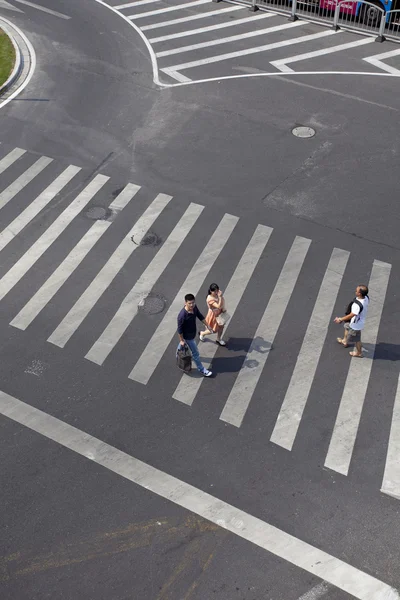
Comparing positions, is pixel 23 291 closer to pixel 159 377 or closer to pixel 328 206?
pixel 159 377

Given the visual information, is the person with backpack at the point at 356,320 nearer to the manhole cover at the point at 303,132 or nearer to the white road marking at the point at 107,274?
the white road marking at the point at 107,274

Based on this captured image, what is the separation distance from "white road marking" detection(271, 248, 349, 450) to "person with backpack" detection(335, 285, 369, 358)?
1.88ft

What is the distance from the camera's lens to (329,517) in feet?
32.1

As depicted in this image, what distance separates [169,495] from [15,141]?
44.3 feet

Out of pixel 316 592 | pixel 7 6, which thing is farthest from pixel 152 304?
pixel 7 6

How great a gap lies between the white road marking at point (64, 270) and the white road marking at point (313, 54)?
31.5 ft

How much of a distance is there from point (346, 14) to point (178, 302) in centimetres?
1797

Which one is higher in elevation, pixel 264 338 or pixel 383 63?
pixel 383 63

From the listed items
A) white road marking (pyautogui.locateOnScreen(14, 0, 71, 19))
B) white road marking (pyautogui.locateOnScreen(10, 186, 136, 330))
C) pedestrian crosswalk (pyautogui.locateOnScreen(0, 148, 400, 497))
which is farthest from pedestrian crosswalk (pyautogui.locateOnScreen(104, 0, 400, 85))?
pedestrian crosswalk (pyautogui.locateOnScreen(0, 148, 400, 497))

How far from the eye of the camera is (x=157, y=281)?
560 inches

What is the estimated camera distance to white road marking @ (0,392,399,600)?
902 cm

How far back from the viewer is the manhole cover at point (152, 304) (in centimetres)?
1353

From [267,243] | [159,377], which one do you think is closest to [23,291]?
[159,377]

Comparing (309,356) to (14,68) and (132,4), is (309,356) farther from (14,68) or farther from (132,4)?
(132,4)
